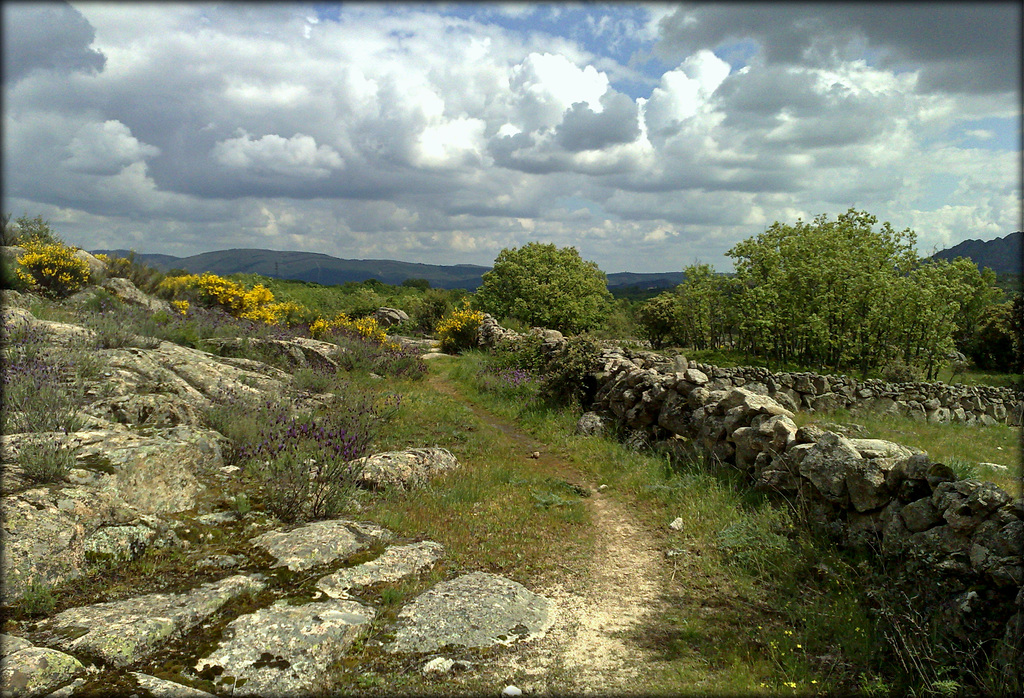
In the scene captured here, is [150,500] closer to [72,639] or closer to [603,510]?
[72,639]

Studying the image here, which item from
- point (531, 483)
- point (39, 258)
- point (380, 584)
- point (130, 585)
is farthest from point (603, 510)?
point (39, 258)

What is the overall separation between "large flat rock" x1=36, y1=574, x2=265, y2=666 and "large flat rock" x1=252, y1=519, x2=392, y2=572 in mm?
706

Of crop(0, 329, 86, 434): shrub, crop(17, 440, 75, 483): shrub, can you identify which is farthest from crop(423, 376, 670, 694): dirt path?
crop(0, 329, 86, 434): shrub

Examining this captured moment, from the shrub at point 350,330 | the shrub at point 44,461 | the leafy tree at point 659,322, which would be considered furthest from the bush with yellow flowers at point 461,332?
the shrub at point 44,461

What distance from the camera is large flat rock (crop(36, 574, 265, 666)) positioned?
354 centimetres

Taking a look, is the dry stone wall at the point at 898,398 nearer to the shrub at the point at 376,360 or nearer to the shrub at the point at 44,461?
the shrub at the point at 376,360

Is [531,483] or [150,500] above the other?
[150,500]

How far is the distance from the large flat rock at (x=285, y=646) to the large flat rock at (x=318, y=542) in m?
0.74

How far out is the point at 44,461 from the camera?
5.07 metres

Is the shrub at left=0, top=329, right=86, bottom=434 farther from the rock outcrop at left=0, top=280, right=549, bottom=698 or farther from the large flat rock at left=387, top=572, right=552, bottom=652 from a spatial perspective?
the large flat rock at left=387, top=572, right=552, bottom=652

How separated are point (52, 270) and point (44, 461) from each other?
12.8 metres

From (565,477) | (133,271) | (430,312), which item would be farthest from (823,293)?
(133,271)

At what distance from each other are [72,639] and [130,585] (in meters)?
0.86

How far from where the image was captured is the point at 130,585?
442 cm
